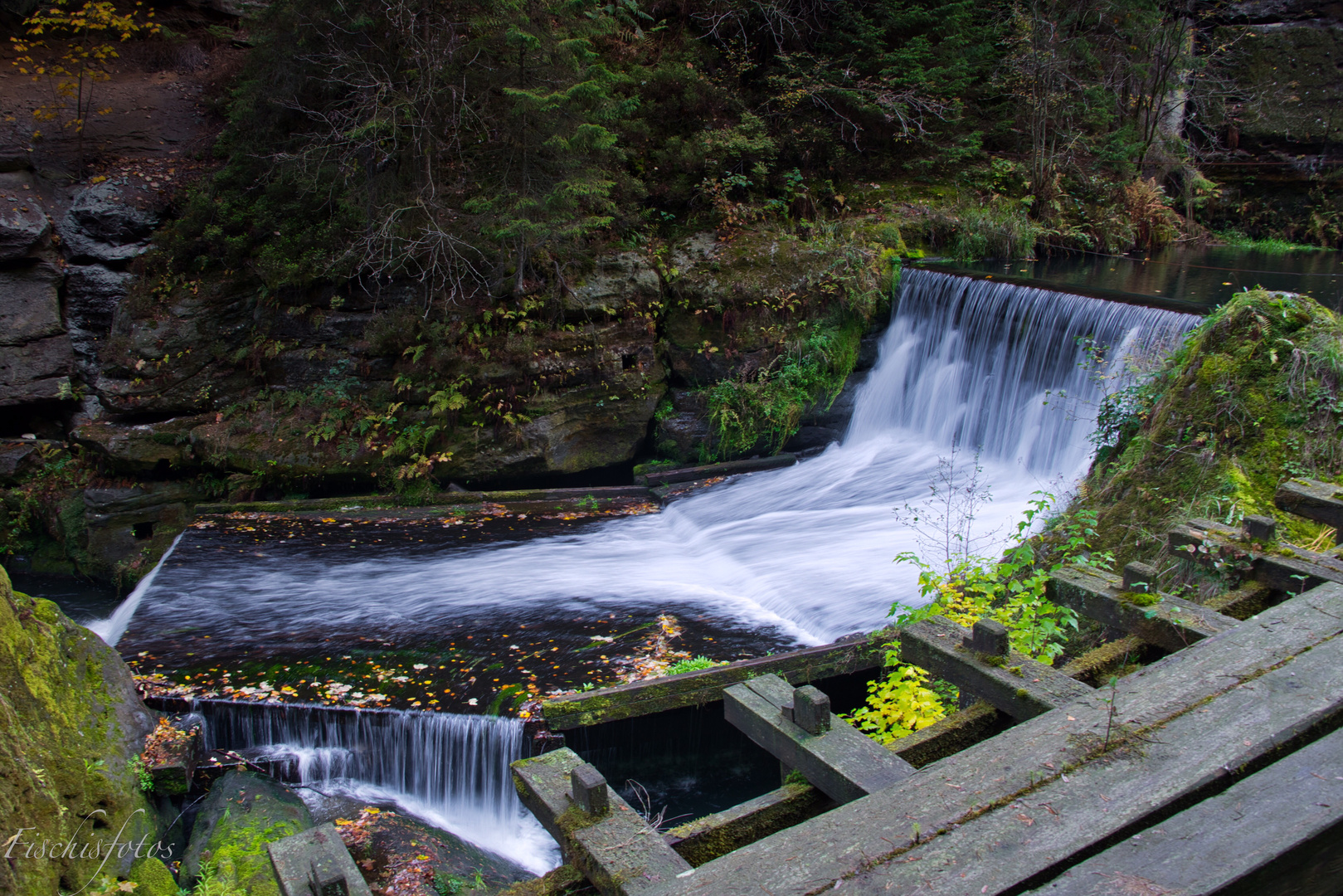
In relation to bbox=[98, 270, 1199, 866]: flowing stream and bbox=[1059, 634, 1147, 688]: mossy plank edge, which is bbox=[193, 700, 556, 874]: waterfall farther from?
bbox=[1059, 634, 1147, 688]: mossy plank edge

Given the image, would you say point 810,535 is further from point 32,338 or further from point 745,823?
point 32,338

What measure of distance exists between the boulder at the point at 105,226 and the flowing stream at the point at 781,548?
6190mm

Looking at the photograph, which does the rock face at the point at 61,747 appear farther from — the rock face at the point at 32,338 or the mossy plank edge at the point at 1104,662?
the rock face at the point at 32,338

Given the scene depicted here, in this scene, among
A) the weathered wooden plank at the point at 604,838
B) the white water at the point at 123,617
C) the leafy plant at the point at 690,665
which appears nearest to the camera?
the weathered wooden plank at the point at 604,838

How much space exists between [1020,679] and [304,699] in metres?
5.79

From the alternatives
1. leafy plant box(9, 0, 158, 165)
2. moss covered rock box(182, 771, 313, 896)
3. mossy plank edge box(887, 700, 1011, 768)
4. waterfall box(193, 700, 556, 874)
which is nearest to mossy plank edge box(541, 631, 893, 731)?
waterfall box(193, 700, 556, 874)

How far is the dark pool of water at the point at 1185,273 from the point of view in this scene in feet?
33.2

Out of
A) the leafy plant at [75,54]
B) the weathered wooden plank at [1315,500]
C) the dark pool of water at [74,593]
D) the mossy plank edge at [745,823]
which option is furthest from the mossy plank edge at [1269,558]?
the leafy plant at [75,54]

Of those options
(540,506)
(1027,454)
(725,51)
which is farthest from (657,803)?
(725,51)

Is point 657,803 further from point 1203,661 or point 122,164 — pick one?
point 122,164

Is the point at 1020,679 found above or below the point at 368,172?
below

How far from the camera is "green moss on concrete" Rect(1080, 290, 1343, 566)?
480cm

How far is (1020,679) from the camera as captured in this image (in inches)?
68.7

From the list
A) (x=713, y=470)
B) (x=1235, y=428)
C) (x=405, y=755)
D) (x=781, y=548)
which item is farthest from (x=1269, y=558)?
(x=713, y=470)
